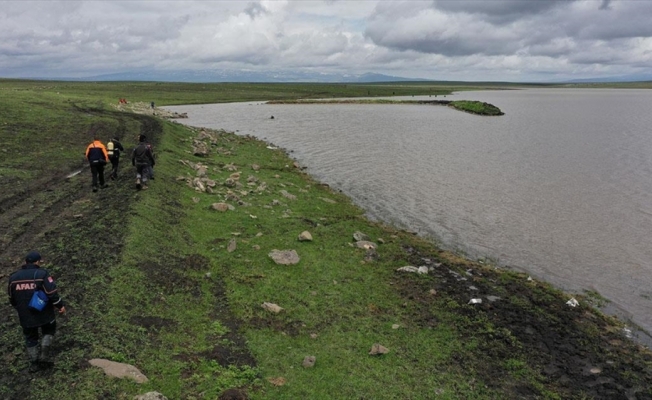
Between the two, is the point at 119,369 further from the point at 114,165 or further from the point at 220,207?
the point at 114,165

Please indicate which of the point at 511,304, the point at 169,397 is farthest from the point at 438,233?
the point at 169,397

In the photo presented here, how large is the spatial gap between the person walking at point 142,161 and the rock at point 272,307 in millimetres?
13849

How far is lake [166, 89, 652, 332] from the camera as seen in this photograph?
73.4ft

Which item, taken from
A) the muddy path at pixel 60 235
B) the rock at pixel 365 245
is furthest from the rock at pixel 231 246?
the rock at pixel 365 245

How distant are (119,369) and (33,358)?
7.21ft

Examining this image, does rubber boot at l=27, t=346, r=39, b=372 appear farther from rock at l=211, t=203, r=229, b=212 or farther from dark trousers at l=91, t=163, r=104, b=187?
dark trousers at l=91, t=163, r=104, b=187

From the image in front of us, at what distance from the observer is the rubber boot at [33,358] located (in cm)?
1074

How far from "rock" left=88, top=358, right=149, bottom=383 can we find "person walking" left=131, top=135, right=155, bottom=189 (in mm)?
15732

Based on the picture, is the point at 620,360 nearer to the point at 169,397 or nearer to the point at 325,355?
the point at 325,355

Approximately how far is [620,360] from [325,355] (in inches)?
394

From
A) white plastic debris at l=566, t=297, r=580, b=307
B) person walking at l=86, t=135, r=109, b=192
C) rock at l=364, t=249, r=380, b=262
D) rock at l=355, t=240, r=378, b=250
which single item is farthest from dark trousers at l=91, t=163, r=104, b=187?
white plastic debris at l=566, t=297, r=580, b=307

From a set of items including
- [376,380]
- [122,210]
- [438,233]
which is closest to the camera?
[376,380]

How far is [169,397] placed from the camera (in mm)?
10641

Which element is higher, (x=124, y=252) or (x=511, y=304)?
(x=124, y=252)
